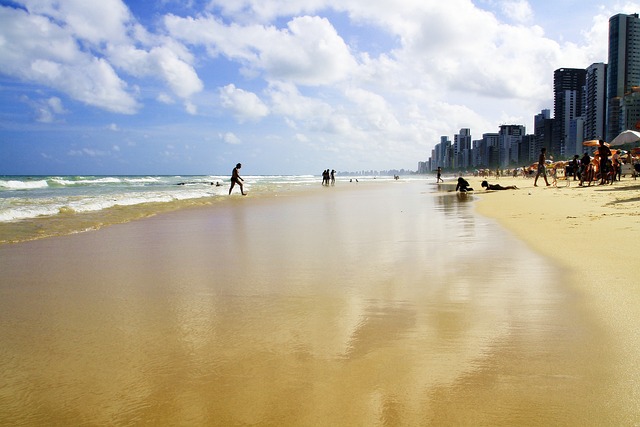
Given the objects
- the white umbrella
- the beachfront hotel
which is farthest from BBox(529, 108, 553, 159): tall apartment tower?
the white umbrella

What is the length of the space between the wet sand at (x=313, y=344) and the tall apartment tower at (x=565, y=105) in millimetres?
152795

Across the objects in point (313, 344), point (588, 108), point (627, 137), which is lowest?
point (313, 344)

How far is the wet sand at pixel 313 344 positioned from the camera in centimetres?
187

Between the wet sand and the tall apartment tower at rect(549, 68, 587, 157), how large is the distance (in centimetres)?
15280

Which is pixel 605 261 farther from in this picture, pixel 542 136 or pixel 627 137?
pixel 542 136

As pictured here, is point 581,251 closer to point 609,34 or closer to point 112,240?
point 112,240

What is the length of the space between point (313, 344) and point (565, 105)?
174520 mm

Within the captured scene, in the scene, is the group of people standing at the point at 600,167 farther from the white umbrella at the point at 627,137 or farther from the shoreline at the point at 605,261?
the shoreline at the point at 605,261

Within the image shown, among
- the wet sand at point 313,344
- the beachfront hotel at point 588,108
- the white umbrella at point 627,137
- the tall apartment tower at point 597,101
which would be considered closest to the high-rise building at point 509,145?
the beachfront hotel at point 588,108

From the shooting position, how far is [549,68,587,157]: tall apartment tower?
13988 centimetres

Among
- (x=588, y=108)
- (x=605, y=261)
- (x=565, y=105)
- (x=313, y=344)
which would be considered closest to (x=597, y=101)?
(x=588, y=108)

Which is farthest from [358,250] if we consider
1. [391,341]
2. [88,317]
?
[88,317]

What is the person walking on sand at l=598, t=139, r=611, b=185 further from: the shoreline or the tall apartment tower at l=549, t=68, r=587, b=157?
the tall apartment tower at l=549, t=68, r=587, b=157

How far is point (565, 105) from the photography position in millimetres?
146250
